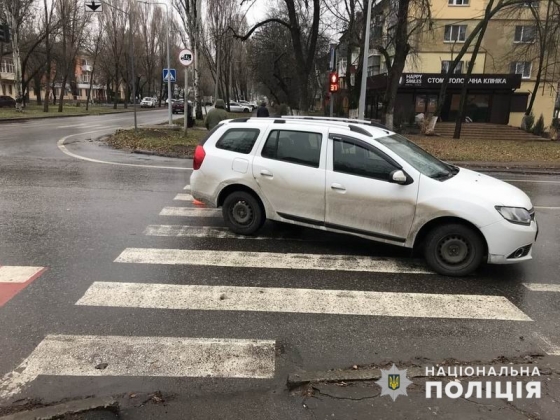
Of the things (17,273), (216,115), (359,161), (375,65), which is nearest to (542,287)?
(359,161)

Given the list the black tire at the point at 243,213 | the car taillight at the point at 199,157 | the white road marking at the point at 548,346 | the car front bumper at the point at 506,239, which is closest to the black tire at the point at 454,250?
the car front bumper at the point at 506,239

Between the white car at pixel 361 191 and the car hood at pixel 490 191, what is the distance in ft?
0.04

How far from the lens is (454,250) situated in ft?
17.8

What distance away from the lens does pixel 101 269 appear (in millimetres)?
5324

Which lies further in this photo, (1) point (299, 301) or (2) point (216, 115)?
(2) point (216, 115)

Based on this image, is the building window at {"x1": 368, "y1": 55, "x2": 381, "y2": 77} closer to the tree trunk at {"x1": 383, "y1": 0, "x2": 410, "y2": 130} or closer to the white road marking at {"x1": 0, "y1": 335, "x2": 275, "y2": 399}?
the tree trunk at {"x1": 383, "y1": 0, "x2": 410, "y2": 130}

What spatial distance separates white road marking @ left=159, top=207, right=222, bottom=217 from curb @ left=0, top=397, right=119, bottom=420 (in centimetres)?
498

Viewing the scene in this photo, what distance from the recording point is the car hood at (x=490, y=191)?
5.24 metres

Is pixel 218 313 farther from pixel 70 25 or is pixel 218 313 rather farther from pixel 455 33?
pixel 70 25

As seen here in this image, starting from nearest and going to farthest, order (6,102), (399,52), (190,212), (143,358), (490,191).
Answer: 1. (143,358)
2. (490,191)
3. (190,212)
4. (399,52)
5. (6,102)

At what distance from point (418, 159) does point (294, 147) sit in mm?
1634

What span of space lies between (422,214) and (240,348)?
282 cm

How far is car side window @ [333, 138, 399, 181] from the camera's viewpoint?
5.71m

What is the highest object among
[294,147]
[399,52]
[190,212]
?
[399,52]
